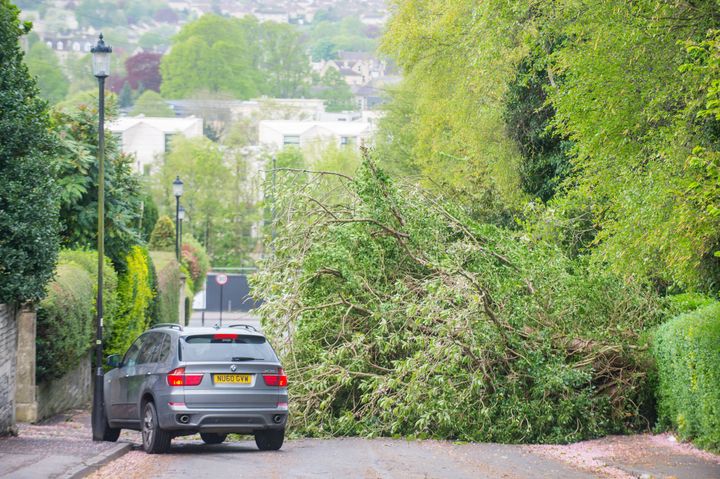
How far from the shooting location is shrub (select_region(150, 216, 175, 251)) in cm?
5459

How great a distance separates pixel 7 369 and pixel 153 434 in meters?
2.96

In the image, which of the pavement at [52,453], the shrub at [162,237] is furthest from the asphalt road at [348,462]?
the shrub at [162,237]

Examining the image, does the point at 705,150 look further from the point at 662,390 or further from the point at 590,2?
the point at 662,390

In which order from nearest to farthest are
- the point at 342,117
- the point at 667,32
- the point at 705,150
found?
the point at 705,150 < the point at 667,32 < the point at 342,117

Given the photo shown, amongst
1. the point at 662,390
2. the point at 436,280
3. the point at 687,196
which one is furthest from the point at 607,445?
the point at 687,196

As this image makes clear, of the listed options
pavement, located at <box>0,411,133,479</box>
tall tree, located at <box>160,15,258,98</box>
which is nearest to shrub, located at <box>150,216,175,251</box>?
pavement, located at <box>0,411,133,479</box>

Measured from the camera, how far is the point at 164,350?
15148mm

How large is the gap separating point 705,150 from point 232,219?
Answer: 251 feet

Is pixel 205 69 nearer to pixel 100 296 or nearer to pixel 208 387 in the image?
pixel 100 296

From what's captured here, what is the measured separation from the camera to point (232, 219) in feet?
287

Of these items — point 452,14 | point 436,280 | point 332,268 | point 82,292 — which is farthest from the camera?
point 452,14

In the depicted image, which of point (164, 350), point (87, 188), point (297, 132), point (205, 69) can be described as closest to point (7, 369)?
point (164, 350)

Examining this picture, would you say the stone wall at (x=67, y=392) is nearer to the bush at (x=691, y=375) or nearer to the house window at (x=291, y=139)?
the bush at (x=691, y=375)

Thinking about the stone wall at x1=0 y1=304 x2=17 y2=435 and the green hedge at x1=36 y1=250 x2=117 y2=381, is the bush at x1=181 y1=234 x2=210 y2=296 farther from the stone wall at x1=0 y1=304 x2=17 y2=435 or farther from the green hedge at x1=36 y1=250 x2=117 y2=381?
the stone wall at x1=0 y1=304 x2=17 y2=435
